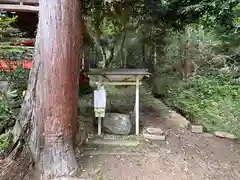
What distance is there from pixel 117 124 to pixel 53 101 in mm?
1835

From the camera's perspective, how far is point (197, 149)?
15.9 feet

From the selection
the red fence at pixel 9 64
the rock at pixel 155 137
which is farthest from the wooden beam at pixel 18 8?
the rock at pixel 155 137

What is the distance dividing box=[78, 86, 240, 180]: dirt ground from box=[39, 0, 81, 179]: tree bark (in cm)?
47

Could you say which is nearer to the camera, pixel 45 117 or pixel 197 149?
pixel 45 117

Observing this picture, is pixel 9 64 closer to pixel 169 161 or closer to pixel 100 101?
pixel 100 101

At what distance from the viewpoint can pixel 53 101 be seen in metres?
3.51

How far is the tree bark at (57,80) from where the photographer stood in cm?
352

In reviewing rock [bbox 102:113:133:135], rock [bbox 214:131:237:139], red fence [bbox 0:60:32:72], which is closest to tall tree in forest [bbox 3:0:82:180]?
rock [bbox 102:113:133:135]

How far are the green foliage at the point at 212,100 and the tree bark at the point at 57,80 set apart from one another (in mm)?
3356

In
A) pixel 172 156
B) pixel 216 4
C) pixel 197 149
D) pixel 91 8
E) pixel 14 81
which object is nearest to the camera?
pixel 172 156

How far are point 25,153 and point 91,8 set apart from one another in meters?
4.28

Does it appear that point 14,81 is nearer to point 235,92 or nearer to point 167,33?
point 167,33

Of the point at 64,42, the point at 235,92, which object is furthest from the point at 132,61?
the point at 64,42

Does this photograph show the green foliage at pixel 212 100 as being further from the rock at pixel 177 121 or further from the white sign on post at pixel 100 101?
the white sign on post at pixel 100 101
